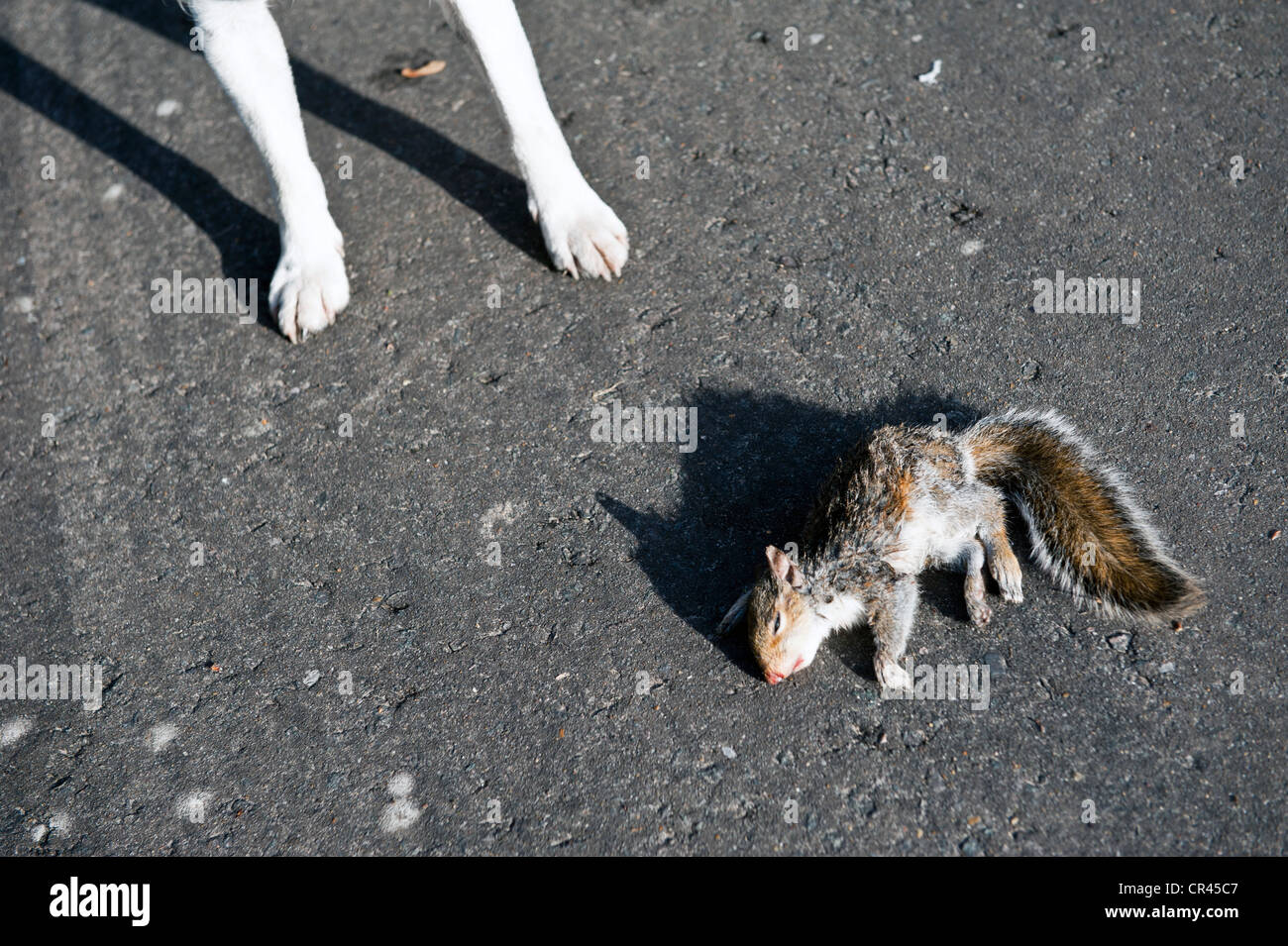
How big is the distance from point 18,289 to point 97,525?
4.58ft

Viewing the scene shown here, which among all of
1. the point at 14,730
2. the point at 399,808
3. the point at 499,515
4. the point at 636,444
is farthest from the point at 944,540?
the point at 14,730

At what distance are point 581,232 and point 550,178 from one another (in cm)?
22

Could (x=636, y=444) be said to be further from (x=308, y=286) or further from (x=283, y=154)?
(x=283, y=154)

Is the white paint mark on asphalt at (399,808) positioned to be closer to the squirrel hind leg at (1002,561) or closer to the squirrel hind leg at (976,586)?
the squirrel hind leg at (976,586)

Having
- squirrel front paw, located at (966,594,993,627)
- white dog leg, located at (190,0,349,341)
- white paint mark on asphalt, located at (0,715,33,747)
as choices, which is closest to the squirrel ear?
squirrel front paw, located at (966,594,993,627)

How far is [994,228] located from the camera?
3643 millimetres

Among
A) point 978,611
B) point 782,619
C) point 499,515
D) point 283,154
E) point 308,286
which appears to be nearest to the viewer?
point 782,619

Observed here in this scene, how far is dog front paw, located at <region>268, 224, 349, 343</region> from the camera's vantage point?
3785mm

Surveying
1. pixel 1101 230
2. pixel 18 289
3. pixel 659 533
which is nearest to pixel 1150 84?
pixel 1101 230

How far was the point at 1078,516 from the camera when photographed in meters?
2.77

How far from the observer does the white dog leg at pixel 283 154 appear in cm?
347

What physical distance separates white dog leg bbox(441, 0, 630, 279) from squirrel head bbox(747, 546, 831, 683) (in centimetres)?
151

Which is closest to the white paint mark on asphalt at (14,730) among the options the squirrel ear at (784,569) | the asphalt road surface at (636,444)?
the asphalt road surface at (636,444)

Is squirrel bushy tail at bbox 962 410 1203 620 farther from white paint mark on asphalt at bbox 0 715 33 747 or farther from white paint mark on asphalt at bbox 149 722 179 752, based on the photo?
white paint mark on asphalt at bbox 0 715 33 747
